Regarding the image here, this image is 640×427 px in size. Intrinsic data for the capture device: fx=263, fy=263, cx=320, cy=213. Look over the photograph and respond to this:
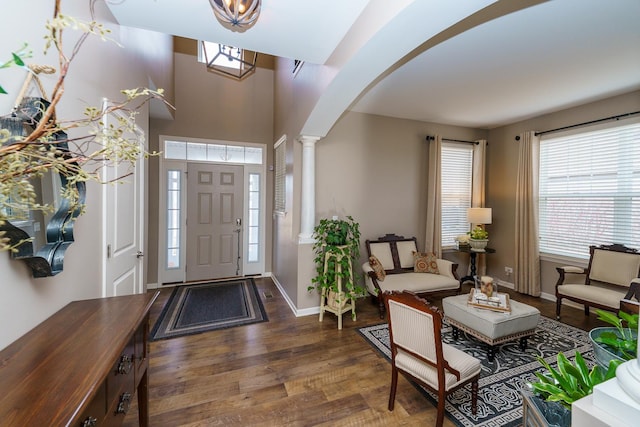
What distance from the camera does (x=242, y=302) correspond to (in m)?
3.80

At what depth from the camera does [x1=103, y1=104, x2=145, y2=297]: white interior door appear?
6.22ft

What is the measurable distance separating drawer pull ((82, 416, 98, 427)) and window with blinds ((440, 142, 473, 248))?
189 inches

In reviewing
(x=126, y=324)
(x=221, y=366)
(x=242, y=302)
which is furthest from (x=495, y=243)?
(x=126, y=324)

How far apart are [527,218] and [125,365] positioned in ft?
17.0

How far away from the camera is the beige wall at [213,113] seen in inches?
172

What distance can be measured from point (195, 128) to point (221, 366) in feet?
12.4

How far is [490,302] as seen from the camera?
2.60 metres

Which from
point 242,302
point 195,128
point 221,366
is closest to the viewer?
point 221,366

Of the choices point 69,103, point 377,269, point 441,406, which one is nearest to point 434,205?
point 377,269

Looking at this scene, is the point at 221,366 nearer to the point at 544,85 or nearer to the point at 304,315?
the point at 304,315

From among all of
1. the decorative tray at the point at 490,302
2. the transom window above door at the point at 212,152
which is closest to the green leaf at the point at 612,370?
the decorative tray at the point at 490,302

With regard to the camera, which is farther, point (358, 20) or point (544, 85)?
point (544, 85)

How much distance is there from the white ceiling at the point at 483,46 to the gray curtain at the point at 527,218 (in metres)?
0.76

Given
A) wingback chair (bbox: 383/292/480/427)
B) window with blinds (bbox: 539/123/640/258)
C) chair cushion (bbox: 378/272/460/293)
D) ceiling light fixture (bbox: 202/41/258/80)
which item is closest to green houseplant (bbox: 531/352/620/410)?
wingback chair (bbox: 383/292/480/427)
